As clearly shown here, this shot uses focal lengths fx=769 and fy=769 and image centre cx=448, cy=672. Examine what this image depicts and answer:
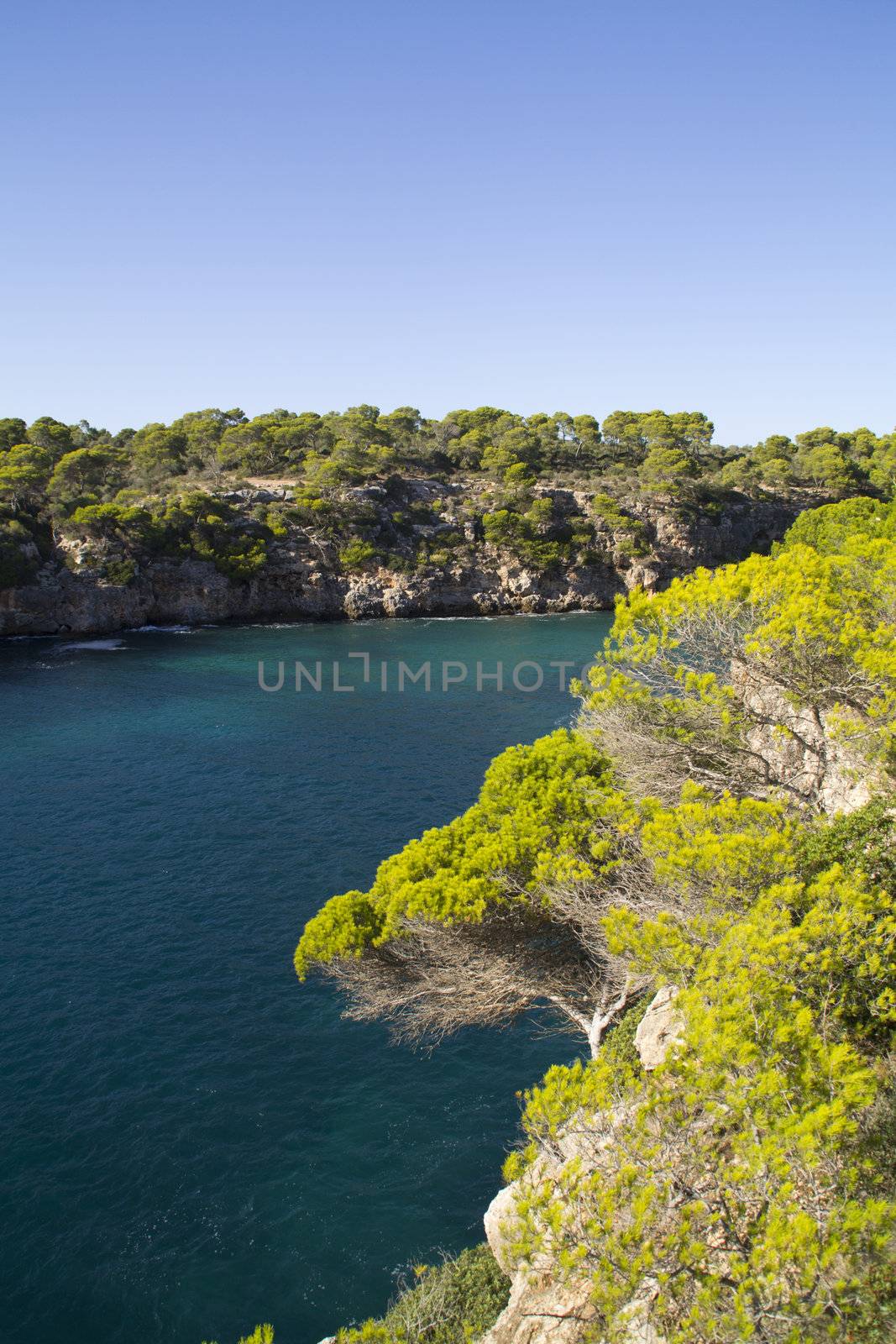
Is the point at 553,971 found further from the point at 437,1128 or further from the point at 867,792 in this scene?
the point at 867,792

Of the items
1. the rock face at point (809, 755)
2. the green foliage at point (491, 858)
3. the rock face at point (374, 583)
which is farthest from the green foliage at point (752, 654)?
the rock face at point (374, 583)

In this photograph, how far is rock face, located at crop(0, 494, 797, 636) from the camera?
2761 inches

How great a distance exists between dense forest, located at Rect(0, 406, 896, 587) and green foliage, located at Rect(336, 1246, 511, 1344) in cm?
6773

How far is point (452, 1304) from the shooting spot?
458 inches

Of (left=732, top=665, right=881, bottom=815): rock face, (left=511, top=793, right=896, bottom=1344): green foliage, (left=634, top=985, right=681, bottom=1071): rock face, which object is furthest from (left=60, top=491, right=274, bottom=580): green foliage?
(left=511, top=793, right=896, bottom=1344): green foliage

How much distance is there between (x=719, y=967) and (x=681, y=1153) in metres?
2.47

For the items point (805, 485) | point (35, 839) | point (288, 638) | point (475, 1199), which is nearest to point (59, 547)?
point (288, 638)

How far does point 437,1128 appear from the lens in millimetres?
16703

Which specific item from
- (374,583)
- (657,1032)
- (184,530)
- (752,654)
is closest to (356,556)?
(374,583)

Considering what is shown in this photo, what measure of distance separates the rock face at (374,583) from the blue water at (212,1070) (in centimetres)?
3599

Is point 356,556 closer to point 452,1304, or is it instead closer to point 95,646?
point 95,646

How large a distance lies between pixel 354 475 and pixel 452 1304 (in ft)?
277

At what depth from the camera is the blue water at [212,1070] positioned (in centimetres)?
1371

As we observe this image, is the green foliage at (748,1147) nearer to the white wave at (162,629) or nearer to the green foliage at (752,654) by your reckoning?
the green foliage at (752,654)
